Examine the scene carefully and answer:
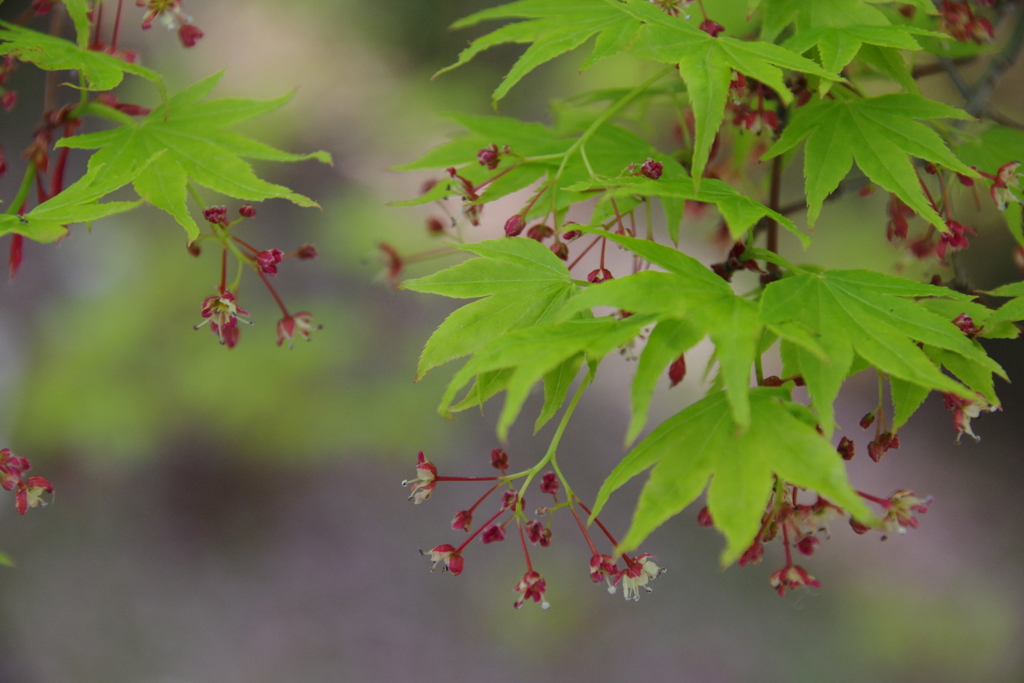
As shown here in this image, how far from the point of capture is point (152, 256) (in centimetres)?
228

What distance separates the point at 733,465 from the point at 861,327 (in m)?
0.16

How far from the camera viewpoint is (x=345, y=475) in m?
2.56

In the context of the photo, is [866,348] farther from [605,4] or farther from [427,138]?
[427,138]

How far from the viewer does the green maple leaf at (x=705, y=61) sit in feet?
1.71

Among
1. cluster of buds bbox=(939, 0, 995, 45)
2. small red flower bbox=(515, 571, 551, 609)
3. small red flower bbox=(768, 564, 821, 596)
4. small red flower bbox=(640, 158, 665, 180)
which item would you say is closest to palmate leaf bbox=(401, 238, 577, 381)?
small red flower bbox=(640, 158, 665, 180)

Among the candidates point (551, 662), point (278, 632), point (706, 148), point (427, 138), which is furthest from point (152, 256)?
point (706, 148)

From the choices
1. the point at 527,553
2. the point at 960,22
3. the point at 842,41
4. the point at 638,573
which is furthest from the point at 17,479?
the point at 960,22

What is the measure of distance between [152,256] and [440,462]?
1178 millimetres

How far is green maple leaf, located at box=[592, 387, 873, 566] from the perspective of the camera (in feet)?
1.47

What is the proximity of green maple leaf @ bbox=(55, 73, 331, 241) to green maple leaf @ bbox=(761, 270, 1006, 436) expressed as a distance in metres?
0.43

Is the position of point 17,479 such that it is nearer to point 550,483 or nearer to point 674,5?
point 550,483

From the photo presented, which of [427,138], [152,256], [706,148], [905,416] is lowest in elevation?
[152,256]

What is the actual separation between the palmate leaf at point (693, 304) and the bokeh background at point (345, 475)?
1.58 metres

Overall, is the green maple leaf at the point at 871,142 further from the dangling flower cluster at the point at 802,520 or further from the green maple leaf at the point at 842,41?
the dangling flower cluster at the point at 802,520
